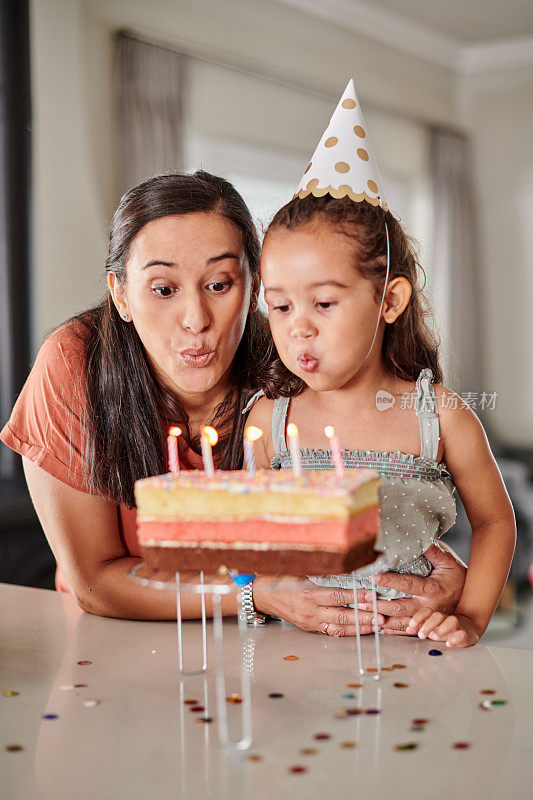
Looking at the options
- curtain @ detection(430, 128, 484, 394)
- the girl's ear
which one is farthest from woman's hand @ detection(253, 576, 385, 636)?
curtain @ detection(430, 128, 484, 394)

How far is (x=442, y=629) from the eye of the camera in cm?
139

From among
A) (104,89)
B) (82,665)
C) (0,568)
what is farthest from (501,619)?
(82,665)

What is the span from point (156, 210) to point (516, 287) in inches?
227

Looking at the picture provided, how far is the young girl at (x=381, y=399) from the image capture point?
1432mm

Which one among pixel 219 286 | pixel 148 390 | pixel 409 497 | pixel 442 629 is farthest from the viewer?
pixel 148 390

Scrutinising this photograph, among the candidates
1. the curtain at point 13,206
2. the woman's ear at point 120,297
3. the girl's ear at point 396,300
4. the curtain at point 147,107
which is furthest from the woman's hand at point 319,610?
the curtain at point 147,107

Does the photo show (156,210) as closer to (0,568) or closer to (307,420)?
(307,420)

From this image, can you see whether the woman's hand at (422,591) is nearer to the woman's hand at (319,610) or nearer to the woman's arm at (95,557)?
the woman's hand at (319,610)

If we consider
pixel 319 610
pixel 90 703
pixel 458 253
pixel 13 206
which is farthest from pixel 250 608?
pixel 458 253

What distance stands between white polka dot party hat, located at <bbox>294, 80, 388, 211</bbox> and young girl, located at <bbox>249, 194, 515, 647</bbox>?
0.06 ft

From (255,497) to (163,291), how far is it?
562 mm

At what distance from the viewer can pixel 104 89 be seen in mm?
4414

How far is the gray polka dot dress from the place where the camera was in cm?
149

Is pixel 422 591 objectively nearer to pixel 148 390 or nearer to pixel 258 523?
pixel 258 523
